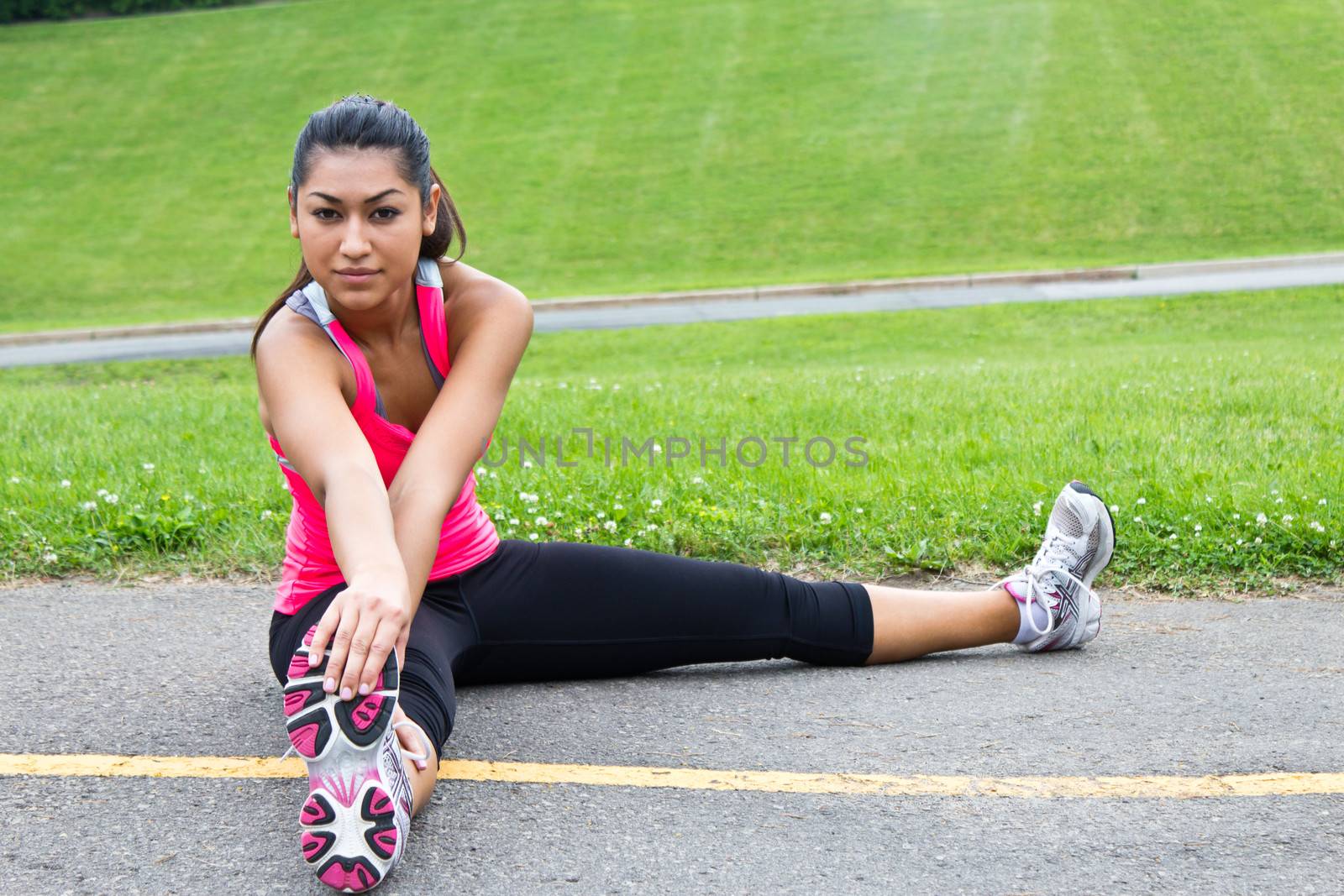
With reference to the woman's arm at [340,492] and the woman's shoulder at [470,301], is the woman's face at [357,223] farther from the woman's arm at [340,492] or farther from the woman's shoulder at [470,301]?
the woman's shoulder at [470,301]

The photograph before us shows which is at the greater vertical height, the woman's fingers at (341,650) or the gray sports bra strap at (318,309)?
the gray sports bra strap at (318,309)

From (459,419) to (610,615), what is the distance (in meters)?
0.74

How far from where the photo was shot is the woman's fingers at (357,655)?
2424 millimetres

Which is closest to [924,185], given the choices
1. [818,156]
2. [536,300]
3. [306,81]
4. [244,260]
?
[818,156]

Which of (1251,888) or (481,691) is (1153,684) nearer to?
(1251,888)

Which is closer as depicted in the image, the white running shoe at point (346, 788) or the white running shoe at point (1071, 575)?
the white running shoe at point (346, 788)

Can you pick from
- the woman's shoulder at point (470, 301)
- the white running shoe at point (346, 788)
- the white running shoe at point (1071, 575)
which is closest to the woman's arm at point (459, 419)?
the woman's shoulder at point (470, 301)

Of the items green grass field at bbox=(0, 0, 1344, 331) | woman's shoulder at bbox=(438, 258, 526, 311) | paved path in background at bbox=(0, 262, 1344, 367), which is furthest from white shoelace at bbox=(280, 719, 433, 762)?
green grass field at bbox=(0, 0, 1344, 331)

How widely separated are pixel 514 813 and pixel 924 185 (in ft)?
70.2

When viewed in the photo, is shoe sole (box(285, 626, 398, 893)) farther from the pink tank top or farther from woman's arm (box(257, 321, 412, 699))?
the pink tank top

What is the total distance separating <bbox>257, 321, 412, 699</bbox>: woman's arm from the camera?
2.45 meters

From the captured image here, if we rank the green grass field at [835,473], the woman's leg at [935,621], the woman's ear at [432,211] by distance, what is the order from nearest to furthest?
1. the woman's ear at [432,211]
2. the woman's leg at [935,621]
3. the green grass field at [835,473]

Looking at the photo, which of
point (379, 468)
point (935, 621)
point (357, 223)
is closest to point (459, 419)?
point (379, 468)

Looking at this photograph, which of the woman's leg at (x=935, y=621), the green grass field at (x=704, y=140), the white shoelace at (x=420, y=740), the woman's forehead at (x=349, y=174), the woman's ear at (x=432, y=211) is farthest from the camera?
the green grass field at (x=704, y=140)
